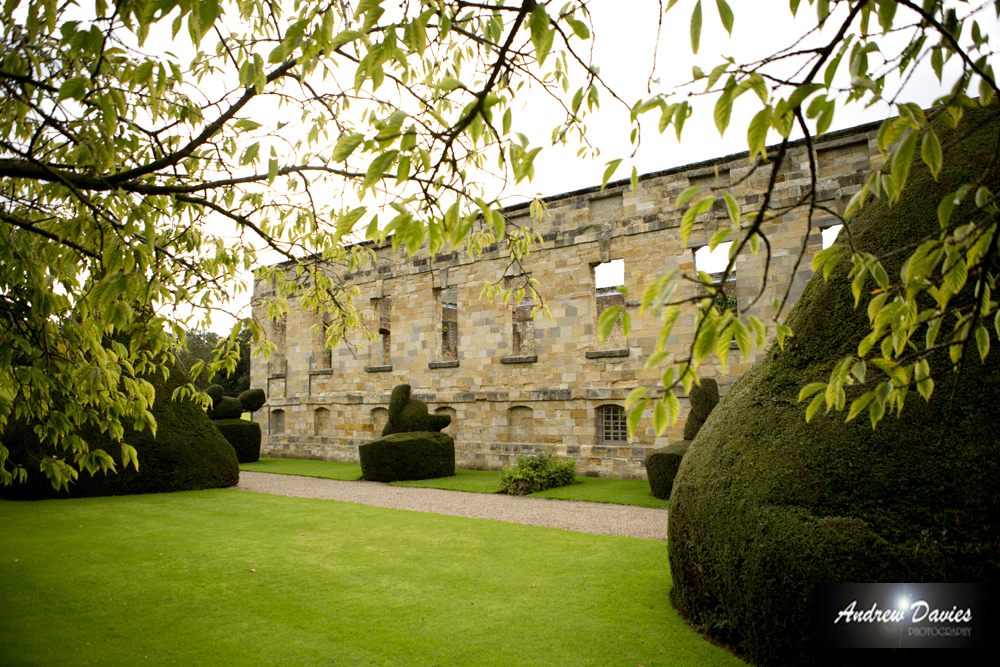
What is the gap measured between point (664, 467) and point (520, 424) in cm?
627

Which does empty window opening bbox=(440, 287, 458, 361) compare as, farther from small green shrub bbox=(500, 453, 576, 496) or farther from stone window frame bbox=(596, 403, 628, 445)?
small green shrub bbox=(500, 453, 576, 496)

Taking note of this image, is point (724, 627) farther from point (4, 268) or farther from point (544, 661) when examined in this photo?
point (4, 268)

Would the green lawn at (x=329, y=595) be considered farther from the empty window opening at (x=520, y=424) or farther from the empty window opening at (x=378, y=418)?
the empty window opening at (x=378, y=418)

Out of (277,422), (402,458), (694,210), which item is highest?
(694,210)

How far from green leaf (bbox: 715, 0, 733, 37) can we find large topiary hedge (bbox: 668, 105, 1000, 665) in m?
2.00

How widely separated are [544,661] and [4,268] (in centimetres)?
416

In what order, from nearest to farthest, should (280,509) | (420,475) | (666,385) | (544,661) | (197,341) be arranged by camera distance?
(666,385) < (544,661) < (280,509) < (420,475) < (197,341)

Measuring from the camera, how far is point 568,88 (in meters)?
3.81

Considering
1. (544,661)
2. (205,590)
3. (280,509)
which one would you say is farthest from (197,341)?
(544,661)

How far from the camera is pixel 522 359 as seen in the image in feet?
Result: 55.2

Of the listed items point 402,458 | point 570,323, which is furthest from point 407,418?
point 570,323

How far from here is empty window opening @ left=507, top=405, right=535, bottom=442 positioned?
54.8 feet

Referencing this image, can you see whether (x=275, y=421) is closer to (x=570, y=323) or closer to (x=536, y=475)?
(x=570, y=323)

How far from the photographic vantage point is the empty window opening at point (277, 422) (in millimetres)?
23125
